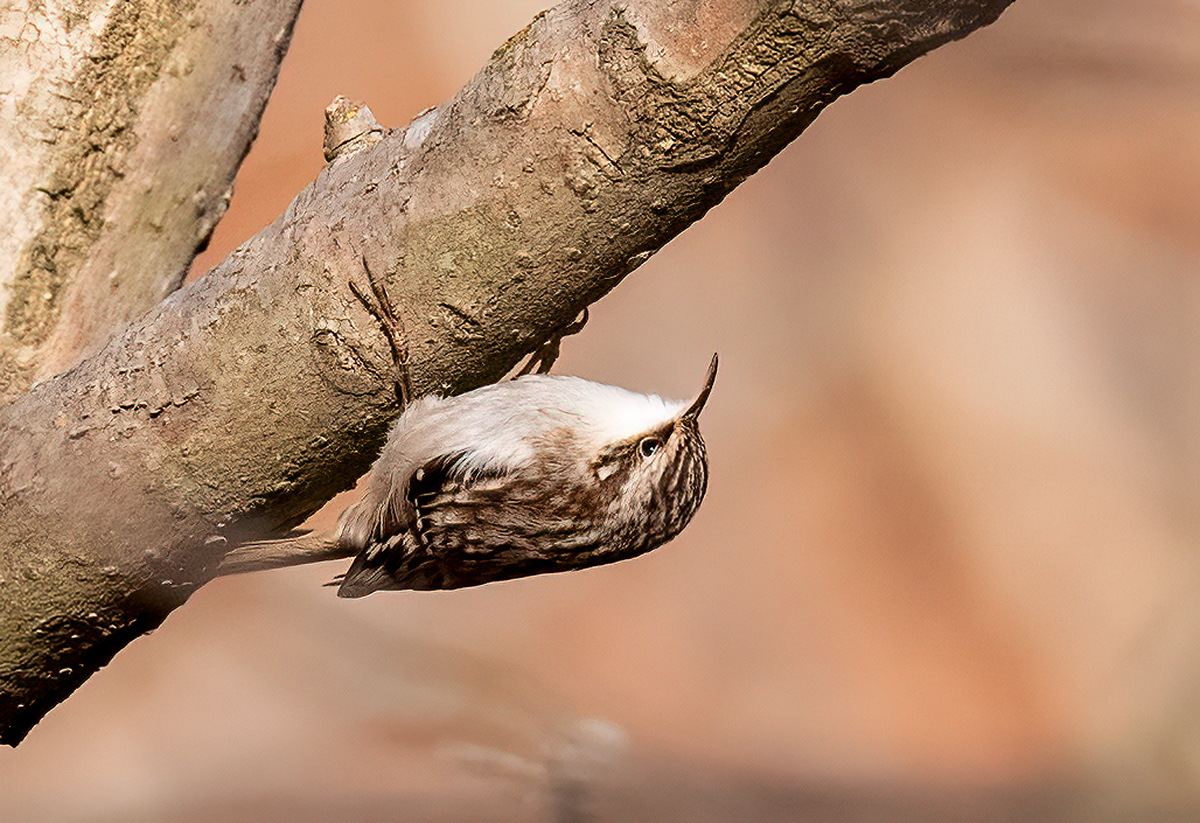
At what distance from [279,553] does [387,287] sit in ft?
1.60

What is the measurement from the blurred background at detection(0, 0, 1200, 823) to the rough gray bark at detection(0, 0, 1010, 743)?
5.16 ft

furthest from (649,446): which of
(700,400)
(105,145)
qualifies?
(105,145)

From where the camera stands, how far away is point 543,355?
1.25 meters

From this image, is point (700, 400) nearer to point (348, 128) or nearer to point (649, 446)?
point (649, 446)

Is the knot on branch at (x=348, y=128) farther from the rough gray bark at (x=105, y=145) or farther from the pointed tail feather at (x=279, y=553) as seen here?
the pointed tail feather at (x=279, y=553)

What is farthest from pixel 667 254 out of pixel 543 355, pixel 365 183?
pixel 365 183

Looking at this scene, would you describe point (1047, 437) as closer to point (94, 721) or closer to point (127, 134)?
point (127, 134)

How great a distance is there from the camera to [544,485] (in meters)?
1.13

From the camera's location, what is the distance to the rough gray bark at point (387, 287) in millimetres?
622

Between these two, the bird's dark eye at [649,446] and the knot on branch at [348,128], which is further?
the bird's dark eye at [649,446]

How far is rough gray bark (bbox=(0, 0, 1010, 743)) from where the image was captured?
2.04 ft

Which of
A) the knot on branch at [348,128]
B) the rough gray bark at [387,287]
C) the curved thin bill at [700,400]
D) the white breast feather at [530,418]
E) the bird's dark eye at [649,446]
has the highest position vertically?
the knot on branch at [348,128]

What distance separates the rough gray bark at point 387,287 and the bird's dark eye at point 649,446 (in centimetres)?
30

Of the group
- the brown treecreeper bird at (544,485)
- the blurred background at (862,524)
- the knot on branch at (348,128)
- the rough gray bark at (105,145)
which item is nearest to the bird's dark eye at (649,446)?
the brown treecreeper bird at (544,485)
